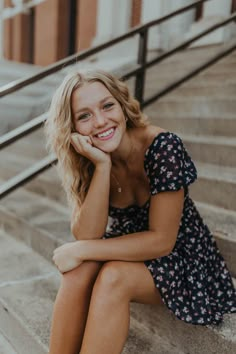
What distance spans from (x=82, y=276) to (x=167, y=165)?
1.74 feet

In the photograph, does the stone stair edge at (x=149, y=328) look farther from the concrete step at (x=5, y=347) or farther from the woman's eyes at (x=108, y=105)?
the woman's eyes at (x=108, y=105)

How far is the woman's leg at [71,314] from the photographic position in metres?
1.55

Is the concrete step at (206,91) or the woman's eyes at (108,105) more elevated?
the woman's eyes at (108,105)

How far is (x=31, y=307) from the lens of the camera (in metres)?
2.09

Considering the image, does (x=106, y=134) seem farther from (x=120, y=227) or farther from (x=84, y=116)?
(x=120, y=227)

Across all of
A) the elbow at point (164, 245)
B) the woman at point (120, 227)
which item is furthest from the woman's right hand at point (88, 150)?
the elbow at point (164, 245)

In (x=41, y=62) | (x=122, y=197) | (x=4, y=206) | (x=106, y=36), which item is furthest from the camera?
(x=41, y=62)

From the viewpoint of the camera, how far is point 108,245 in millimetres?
1586

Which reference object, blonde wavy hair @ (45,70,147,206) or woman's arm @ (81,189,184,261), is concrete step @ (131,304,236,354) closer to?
woman's arm @ (81,189,184,261)

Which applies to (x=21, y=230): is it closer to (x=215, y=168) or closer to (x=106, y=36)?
(x=215, y=168)

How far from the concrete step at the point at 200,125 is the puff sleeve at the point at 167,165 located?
1465 mm

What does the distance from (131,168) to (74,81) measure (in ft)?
1.41

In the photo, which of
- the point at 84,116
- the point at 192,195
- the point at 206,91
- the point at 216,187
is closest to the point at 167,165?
the point at 84,116

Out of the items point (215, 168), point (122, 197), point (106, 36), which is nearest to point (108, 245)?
point (122, 197)
